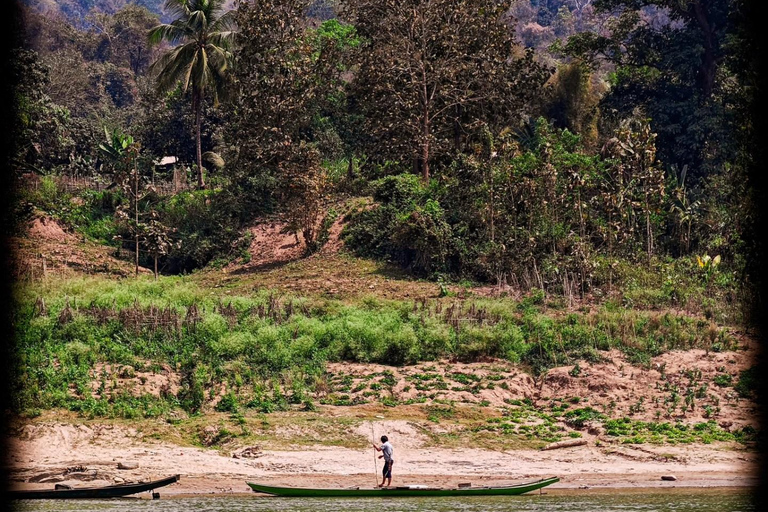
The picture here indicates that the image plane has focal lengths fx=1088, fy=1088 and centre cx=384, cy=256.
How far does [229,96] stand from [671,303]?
20167 mm

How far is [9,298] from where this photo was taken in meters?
26.0

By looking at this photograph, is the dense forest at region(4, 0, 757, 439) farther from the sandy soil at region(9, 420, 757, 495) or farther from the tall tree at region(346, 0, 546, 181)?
the sandy soil at region(9, 420, 757, 495)

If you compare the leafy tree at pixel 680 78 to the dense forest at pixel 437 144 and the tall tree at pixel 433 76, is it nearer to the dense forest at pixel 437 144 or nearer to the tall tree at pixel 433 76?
the dense forest at pixel 437 144

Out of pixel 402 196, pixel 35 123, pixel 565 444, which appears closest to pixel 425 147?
pixel 402 196

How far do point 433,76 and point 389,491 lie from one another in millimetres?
20323

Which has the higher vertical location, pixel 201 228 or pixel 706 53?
pixel 706 53

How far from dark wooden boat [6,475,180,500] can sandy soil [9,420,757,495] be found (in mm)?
431

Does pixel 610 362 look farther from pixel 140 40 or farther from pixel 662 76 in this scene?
pixel 140 40

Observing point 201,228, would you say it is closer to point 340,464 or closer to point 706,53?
point 340,464

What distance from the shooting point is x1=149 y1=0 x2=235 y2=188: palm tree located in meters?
→ 41.1

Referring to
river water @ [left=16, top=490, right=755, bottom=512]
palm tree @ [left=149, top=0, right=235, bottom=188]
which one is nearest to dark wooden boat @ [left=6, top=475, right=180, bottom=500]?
river water @ [left=16, top=490, right=755, bottom=512]

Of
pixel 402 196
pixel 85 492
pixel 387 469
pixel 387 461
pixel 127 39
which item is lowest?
pixel 85 492

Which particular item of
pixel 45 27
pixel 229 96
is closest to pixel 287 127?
pixel 229 96

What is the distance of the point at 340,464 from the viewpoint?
2006 centimetres
